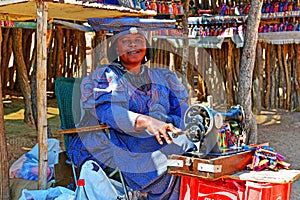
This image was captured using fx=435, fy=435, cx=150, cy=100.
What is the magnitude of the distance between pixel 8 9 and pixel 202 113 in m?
2.00

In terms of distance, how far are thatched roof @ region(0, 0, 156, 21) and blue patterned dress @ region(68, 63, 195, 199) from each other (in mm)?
499

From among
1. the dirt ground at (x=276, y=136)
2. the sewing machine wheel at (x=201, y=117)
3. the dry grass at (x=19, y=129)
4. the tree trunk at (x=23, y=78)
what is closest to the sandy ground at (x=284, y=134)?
the dirt ground at (x=276, y=136)

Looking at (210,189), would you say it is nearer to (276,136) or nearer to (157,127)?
(157,127)

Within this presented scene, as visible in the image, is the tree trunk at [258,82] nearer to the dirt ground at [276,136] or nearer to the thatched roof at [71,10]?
the dirt ground at [276,136]

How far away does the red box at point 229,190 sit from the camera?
241 cm

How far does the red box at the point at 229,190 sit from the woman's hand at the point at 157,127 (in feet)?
1.02

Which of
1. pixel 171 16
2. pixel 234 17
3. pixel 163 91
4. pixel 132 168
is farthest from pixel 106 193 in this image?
pixel 234 17

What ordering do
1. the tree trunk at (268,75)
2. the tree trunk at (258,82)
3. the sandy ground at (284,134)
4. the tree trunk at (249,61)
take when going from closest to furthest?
the sandy ground at (284,134), the tree trunk at (249,61), the tree trunk at (258,82), the tree trunk at (268,75)

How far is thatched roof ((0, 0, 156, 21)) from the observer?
3240mm

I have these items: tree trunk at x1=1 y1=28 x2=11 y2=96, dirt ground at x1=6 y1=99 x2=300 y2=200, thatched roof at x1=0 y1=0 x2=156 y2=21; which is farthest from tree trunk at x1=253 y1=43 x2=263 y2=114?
thatched roof at x1=0 y1=0 x2=156 y2=21

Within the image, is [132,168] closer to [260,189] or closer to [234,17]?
[260,189]

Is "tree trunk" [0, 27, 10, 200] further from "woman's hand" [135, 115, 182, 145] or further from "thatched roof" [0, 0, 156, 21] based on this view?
"woman's hand" [135, 115, 182, 145]

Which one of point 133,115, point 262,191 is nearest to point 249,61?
point 133,115

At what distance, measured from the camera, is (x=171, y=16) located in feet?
27.4
